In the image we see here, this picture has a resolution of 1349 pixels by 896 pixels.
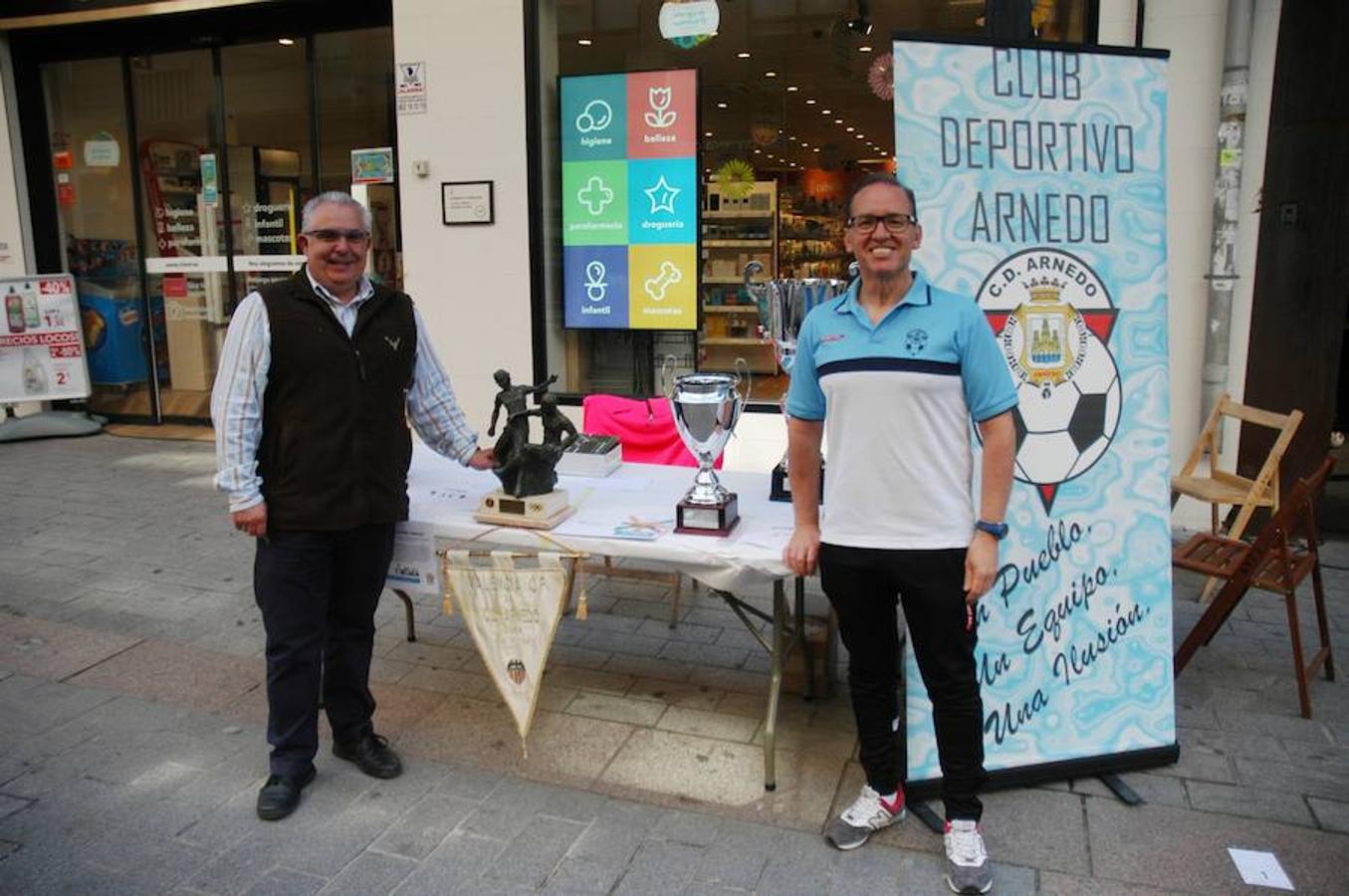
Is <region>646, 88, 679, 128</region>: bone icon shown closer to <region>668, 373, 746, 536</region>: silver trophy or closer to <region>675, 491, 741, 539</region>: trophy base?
<region>668, 373, 746, 536</region>: silver trophy

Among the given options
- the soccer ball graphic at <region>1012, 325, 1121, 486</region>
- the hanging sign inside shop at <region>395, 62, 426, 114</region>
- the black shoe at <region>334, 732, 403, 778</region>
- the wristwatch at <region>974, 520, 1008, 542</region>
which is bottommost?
the black shoe at <region>334, 732, 403, 778</region>

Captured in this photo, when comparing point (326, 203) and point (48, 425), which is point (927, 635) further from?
point (48, 425)

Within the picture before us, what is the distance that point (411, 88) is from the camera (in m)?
6.79

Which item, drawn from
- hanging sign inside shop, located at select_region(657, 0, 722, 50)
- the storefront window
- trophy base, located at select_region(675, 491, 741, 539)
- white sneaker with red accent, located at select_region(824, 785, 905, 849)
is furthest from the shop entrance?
white sneaker with red accent, located at select_region(824, 785, 905, 849)

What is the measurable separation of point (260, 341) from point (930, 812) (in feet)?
7.52

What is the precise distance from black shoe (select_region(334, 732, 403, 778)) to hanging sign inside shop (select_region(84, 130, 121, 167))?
762 cm

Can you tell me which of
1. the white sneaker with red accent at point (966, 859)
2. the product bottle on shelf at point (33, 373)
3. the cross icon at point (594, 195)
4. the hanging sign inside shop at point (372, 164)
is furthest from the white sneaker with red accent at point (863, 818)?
the product bottle on shelf at point (33, 373)

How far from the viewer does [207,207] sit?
8.75 metres

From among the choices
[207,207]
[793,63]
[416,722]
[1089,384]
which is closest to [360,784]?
[416,722]

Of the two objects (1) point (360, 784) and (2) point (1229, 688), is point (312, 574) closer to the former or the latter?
(1) point (360, 784)

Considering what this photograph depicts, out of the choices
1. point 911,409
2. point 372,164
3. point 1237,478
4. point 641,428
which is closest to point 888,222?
point 911,409

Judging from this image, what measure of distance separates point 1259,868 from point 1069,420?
4.17ft

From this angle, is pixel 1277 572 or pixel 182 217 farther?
pixel 182 217

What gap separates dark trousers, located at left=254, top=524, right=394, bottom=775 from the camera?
2.97 metres
